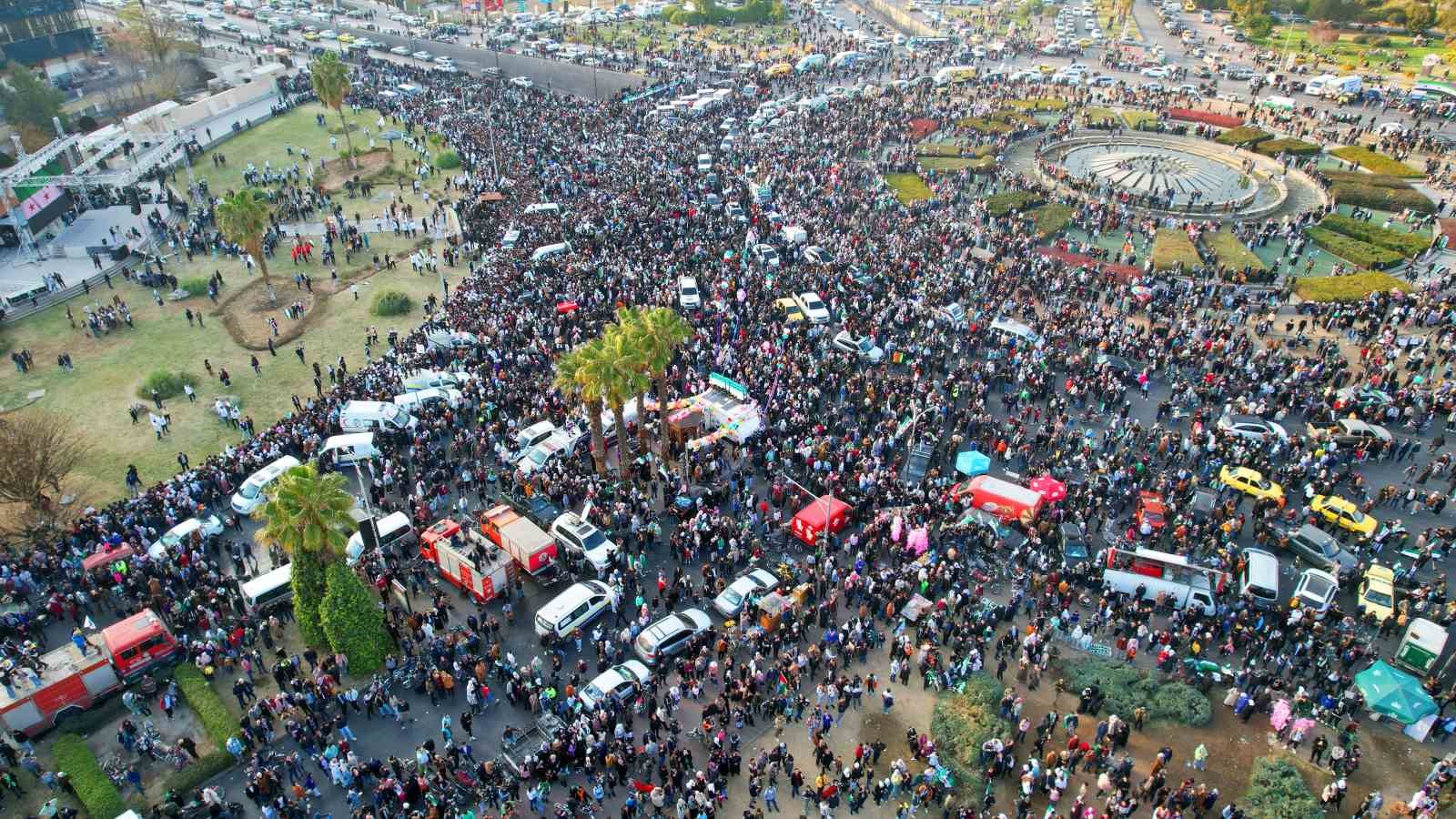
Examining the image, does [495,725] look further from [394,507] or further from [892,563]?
[892,563]

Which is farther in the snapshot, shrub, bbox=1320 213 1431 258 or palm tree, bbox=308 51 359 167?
palm tree, bbox=308 51 359 167

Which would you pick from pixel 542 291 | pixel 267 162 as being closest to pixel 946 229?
pixel 542 291

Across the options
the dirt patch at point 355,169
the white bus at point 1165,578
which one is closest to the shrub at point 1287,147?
the white bus at point 1165,578

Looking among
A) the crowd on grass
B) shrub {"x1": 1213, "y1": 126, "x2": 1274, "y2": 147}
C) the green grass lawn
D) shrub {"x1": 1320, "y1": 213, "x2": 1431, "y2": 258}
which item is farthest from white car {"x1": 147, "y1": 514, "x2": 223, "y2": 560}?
shrub {"x1": 1213, "y1": 126, "x2": 1274, "y2": 147}

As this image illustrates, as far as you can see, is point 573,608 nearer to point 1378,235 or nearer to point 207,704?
point 207,704

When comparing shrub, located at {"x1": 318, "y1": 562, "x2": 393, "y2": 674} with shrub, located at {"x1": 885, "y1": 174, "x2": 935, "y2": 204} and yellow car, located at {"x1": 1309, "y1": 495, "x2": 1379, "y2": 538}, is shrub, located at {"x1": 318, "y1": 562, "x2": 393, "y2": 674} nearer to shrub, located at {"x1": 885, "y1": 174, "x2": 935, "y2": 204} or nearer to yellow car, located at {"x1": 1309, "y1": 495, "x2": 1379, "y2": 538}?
yellow car, located at {"x1": 1309, "y1": 495, "x2": 1379, "y2": 538}
